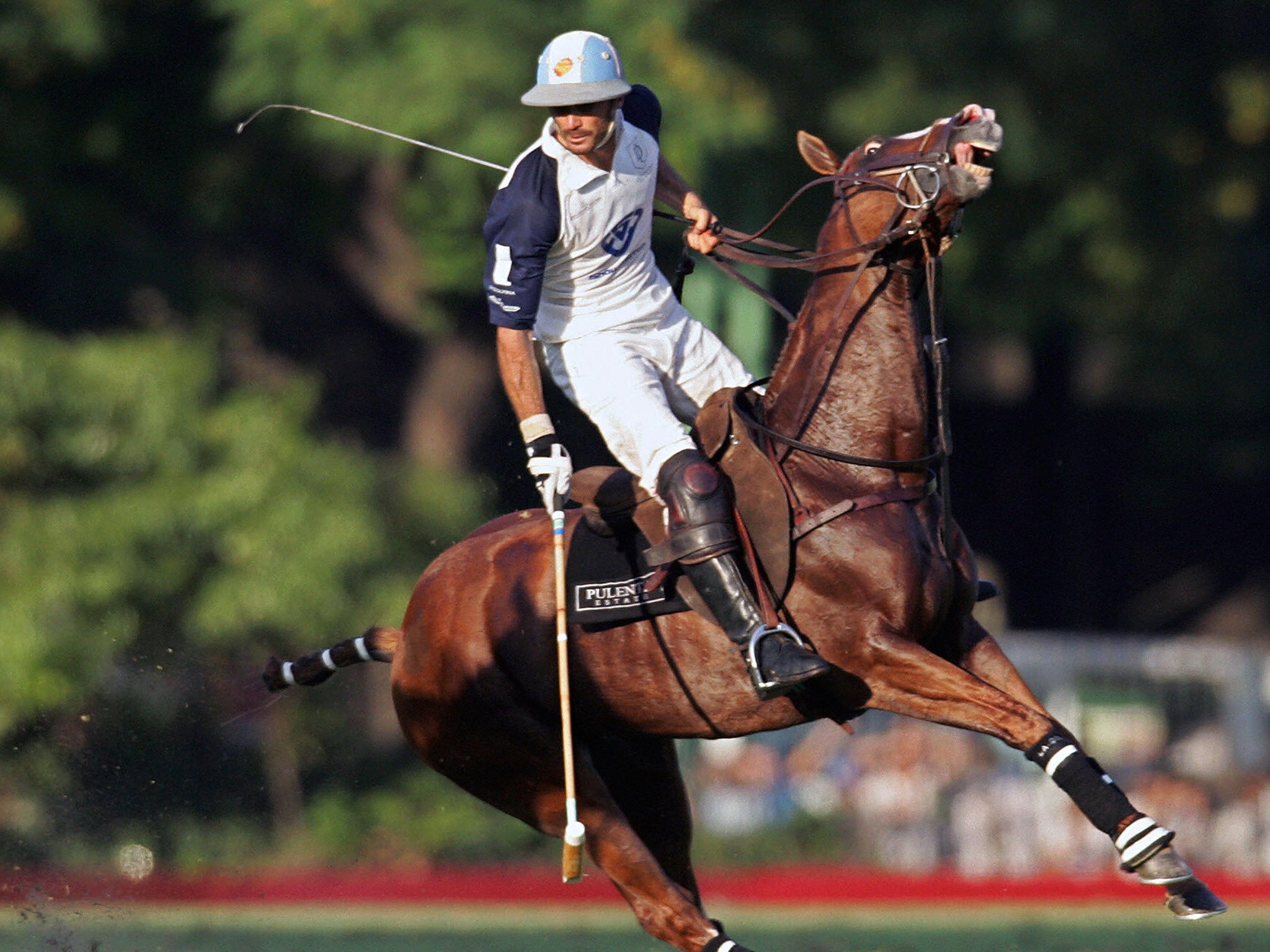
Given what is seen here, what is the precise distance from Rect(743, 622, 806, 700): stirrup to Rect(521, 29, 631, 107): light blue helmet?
1730 millimetres

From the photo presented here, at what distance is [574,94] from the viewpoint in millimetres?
6250

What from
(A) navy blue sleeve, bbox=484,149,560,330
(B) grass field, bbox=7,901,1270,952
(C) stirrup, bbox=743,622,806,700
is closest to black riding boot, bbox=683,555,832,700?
(C) stirrup, bbox=743,622,806,700

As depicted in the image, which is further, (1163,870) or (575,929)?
(575,929)

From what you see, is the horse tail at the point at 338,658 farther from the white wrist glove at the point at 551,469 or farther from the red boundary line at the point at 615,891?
the red boundary line at the point at 615,891

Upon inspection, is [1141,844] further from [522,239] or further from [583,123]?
[583,123]

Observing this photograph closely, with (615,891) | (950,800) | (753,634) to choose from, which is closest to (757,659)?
(753,634)

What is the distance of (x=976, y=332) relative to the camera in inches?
805

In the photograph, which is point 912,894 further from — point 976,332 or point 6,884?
point 976,332

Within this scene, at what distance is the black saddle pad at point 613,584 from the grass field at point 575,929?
121 inches

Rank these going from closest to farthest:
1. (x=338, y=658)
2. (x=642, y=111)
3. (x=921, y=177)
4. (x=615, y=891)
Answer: (x=921, y=177) < (x=642, y=111) < (x=338, y=658) < (x=615, y=891)

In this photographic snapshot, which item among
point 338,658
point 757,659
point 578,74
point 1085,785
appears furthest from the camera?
point 338,658

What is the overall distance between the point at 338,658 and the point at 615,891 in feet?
18.9

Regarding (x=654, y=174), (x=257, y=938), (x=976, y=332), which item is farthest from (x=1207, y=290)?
(x=654, y=174)

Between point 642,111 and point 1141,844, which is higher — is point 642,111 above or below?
above
